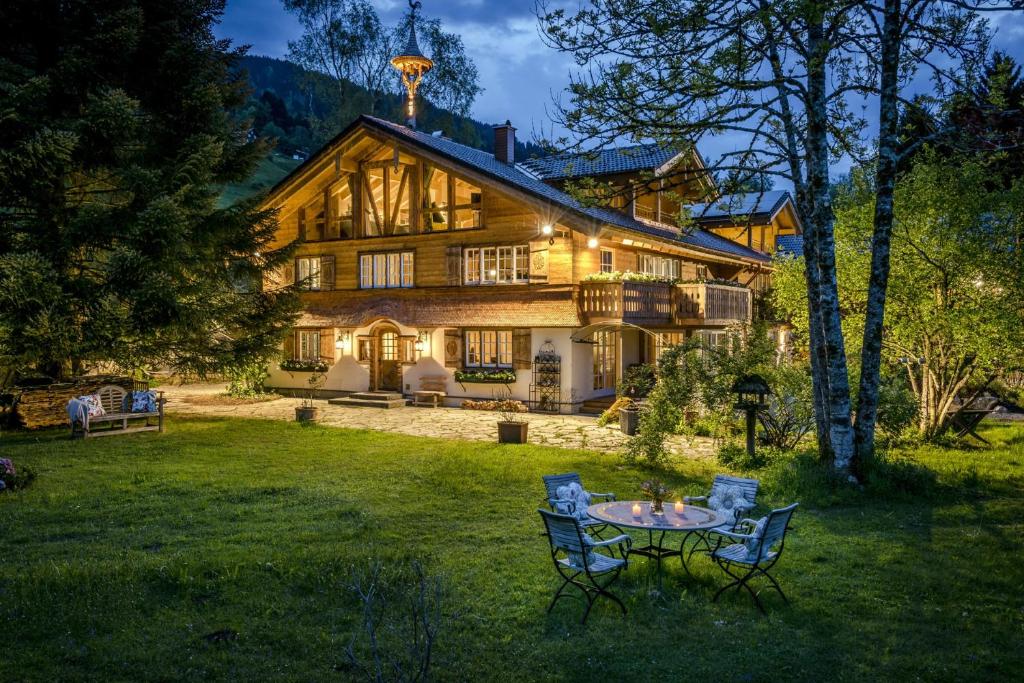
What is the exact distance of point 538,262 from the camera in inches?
887

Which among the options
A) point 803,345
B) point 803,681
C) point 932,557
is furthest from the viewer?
point 803,345

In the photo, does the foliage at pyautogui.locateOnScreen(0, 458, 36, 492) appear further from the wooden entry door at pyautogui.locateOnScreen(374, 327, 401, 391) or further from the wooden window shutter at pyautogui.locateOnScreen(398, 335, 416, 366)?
the wooden entry door at pyautogui.locateOnScreen(374, 327, 401, 391)

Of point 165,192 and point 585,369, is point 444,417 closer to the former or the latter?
point 585,369

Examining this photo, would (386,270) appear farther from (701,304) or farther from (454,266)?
(701,304)

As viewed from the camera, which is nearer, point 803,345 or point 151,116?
point 151,116

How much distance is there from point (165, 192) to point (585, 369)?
13.6 m

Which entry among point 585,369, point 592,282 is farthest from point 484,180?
point 585,369

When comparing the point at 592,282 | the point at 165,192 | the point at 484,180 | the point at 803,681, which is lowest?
the point at 803,681

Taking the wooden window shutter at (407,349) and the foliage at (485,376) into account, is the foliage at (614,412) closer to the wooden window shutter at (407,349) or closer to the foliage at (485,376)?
the foliage at (485,376)

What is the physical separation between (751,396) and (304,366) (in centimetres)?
1856

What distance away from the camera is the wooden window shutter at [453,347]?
948 inches

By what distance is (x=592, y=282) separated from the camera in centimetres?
2119

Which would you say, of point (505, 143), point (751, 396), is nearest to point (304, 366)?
point (505, 143)

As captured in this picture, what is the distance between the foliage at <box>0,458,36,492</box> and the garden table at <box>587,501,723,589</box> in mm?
9901
